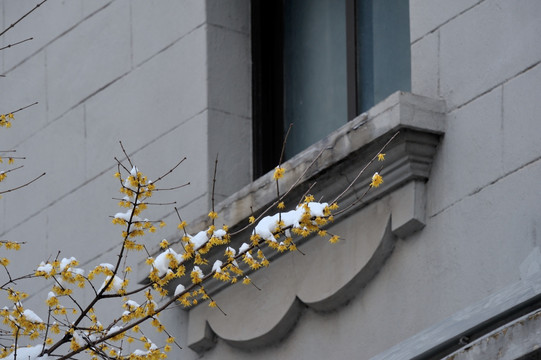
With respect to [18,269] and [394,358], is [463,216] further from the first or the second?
[18,269]

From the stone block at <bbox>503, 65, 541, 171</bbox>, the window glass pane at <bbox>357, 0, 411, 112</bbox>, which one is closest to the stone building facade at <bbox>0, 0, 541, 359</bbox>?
the stone block at <bbox>503, 65, 541, 171</bbox>

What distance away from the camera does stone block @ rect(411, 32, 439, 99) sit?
8.63 metres

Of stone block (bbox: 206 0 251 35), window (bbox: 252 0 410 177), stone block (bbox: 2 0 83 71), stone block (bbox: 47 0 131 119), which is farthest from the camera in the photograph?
stone block (bbox: 2 0 83 71)

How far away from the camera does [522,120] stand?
7.99 meters

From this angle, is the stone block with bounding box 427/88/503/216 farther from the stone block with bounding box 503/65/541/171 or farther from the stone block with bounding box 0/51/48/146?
the stone block with bounding box 0/51/48/146

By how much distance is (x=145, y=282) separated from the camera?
31.9ft

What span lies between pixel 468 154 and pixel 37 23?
4757mm

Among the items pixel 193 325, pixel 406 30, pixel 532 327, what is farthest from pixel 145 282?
pixel 532 327

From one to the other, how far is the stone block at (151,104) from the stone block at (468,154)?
2119 mm

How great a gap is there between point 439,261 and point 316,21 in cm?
249

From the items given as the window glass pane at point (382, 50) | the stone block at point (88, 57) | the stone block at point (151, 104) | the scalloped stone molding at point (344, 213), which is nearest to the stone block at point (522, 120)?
the scalloped stone molding at point (344, 213)

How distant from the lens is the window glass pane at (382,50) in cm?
936

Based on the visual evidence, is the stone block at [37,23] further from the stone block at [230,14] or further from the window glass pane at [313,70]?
the window glass pane at [313,70]

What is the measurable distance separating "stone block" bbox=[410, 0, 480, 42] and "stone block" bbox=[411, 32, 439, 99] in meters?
0.06
